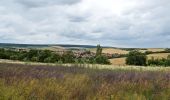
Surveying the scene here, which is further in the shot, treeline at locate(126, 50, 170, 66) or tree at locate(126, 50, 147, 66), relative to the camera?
tree at locate(126, 50, 147, 66)

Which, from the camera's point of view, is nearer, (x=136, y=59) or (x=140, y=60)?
(x=140, y=60)

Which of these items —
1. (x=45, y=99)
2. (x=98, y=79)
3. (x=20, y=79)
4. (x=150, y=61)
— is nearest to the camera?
(x=45, y=99)

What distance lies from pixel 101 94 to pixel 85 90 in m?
0.63

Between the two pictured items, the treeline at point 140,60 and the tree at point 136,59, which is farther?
the tree at point 136,59

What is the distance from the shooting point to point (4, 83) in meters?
9.31

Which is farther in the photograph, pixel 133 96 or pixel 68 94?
pixel 133 96

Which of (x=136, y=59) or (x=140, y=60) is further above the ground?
(x=136, y=59)

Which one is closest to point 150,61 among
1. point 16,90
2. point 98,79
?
point 98,79

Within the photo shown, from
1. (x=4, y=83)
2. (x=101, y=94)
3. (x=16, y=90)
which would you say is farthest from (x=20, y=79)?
(x=101, y=94)

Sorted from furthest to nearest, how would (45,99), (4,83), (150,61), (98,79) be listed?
(150,61) → (98,79) → (4,83) → (45,99)

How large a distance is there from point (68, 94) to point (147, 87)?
3.62m

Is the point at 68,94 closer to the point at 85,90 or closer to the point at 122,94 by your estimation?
the point at 85,90

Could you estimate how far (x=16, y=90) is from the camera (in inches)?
332

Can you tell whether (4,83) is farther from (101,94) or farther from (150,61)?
(150,61)
